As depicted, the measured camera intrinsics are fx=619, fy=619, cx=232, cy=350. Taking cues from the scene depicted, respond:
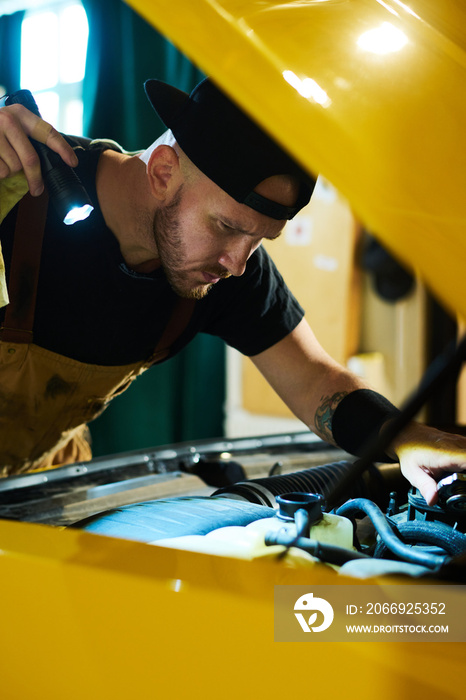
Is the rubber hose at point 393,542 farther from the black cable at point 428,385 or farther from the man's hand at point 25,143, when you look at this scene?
the man's hand at point 25,143

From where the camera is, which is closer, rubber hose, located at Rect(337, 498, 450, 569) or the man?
rubber hose, located at Rect(337, 498, 450, 569)

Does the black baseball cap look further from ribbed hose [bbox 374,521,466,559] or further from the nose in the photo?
ribbed hose [bbox 374,521,466,559]

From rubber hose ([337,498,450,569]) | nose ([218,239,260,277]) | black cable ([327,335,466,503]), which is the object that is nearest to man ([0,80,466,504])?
nose ([218,239,260,277])

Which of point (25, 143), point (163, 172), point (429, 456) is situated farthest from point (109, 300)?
point (429, 456)

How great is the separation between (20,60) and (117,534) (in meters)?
3.84

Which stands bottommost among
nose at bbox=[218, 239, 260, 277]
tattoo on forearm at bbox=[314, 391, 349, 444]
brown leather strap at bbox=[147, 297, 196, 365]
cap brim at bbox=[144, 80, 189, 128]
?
tattoo on forearm at bbox=[314, 391, 349, 444]

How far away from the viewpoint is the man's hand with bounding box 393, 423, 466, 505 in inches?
35.4

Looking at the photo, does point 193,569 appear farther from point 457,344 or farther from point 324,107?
point 324,107

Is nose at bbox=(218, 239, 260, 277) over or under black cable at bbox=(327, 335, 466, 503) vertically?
over

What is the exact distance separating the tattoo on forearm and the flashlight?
0.63 m

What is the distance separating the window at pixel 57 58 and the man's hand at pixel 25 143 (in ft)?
9.67

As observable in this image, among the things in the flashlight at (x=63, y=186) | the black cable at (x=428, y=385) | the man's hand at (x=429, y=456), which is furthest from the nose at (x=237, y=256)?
the black cable at (x=428, y=385)

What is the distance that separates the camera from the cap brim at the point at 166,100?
115 centimetres

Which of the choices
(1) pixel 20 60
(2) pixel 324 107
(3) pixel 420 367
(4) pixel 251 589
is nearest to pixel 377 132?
(2) pixel 324 107
